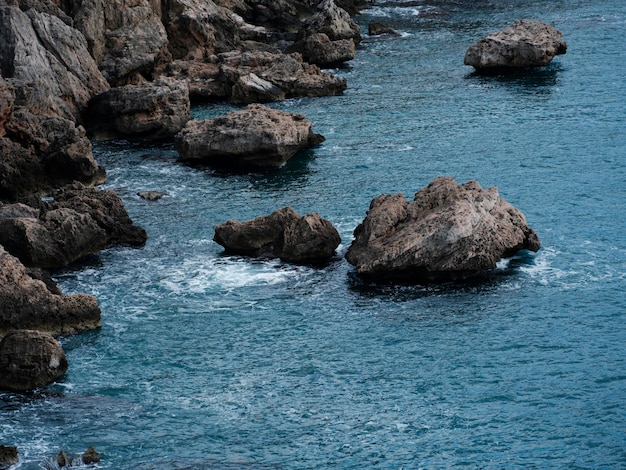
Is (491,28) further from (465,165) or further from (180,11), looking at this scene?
(465,165)

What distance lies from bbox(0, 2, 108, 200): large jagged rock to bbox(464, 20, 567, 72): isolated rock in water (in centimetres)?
2901

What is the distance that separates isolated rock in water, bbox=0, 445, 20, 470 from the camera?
33.4m

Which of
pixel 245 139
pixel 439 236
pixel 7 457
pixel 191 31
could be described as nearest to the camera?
pixel 7 457

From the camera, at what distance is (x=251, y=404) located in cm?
3762

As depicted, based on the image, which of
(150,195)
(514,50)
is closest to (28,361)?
(150,195)

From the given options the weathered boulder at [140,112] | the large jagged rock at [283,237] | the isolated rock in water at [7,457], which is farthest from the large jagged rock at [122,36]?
the isolated rock in water at [7,457]

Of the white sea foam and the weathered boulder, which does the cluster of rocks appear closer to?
the white sea foam

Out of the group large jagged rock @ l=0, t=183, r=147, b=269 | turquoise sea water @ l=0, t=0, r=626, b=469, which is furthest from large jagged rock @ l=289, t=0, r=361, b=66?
large jagged rock @ l=0, t=183, r=147, b=269

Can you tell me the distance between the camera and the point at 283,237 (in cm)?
4903

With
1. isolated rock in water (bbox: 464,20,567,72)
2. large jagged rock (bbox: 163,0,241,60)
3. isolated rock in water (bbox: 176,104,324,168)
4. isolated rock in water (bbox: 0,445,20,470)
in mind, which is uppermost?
large jagged rock (bbox: 163,0,241,60)

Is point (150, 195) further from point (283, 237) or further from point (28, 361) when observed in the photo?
point (28, 361)

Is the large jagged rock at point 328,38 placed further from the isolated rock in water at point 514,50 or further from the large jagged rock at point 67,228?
the large jagged rock at point 67,228

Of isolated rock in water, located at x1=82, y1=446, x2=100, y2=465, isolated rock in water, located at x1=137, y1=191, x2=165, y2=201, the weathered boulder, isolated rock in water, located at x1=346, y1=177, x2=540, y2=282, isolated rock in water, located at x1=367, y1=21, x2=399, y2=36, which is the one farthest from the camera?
isolated rock in water, located at x1=367, y1=21, x2=399, y2=36

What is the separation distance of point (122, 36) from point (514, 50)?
30016 mm
